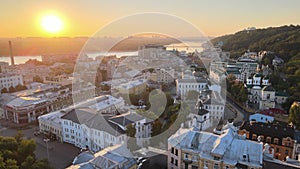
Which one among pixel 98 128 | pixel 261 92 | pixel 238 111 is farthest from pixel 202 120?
pixel 261 92

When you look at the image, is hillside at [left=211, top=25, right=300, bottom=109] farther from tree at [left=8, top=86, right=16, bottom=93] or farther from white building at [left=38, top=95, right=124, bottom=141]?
tree at [left=8, top=86, right=16, bottom=93]

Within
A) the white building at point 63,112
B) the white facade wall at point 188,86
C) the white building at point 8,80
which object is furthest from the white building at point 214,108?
the white building at point 8,80

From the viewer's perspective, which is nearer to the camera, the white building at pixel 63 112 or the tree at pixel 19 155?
the tree at pixel 19 155

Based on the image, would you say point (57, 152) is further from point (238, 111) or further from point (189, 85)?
point (189, 85)

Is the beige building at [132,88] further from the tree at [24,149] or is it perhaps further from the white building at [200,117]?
the tree at [24,149]

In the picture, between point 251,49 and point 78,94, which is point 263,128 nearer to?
point 78,94

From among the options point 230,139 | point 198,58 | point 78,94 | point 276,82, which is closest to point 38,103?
point 78,94
